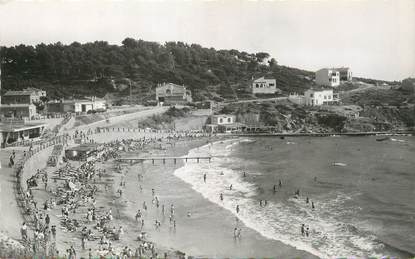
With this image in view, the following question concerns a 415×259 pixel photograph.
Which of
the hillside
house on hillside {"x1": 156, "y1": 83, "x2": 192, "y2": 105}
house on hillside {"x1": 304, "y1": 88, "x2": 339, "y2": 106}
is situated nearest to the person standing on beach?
the hillside

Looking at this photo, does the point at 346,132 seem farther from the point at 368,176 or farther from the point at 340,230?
the point at 340,230

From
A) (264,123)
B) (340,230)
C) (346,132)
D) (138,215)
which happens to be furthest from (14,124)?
(346,132)

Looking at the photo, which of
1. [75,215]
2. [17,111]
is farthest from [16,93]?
[75,215]

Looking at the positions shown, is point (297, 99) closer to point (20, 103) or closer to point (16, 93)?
point (20, 103)

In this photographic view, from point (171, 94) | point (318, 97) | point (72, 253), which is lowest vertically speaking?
point (72, 253)

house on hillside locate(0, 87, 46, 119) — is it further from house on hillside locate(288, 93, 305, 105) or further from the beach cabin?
house on hillside locate(288, 93, 305, 105)
